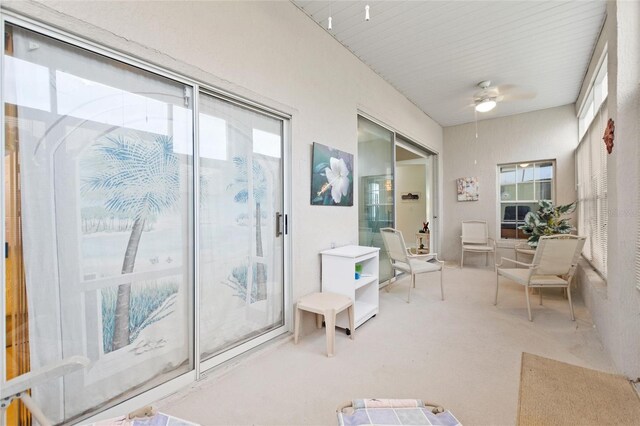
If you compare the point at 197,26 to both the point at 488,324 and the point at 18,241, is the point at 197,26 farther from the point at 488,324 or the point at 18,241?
the point at 488,324

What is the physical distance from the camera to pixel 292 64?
255 centimetres

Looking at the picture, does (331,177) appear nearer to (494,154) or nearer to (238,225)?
(238,225)

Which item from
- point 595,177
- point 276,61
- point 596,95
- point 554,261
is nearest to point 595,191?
point 595,177

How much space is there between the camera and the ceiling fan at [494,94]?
4.19 meters

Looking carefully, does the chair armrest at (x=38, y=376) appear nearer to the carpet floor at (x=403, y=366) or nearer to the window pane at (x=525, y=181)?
the carpet floor at (x=403, y=366)

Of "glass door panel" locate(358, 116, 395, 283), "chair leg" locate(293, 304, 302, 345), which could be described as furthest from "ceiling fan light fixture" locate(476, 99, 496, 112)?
"chair leg" locate(293, 304, 302, 345)

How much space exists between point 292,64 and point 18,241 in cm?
226

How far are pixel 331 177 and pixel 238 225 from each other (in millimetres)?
1207

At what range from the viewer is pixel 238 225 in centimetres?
220

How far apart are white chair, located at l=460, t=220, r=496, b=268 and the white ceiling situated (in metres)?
2.49

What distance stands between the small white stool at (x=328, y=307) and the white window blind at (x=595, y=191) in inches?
106

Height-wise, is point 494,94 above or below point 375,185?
above

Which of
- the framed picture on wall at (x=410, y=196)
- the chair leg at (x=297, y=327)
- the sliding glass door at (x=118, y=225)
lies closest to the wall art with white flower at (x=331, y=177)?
the sliding glass door at (x=118, y=225)

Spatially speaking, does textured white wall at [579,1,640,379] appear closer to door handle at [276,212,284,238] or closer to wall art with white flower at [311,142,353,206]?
wall art with white flower at [311,142,353,206]
